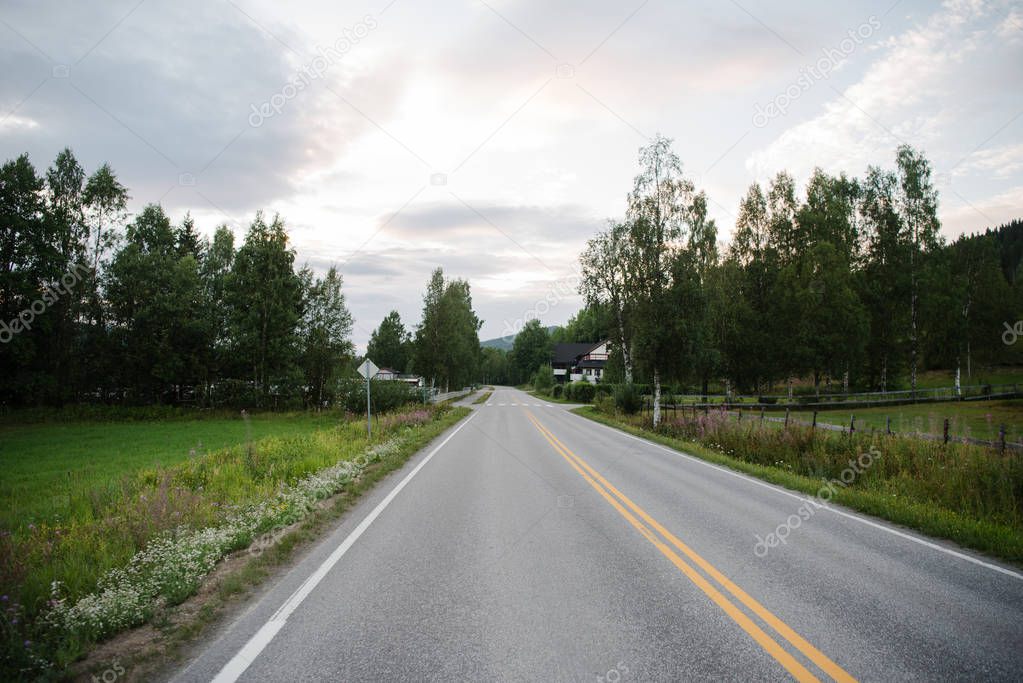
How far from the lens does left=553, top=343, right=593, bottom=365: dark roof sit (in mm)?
113188

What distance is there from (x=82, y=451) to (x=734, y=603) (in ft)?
73.7

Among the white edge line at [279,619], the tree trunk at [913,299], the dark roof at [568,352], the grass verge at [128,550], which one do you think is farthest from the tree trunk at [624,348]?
the dark roof at [568,352]

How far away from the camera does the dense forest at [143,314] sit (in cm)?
3058

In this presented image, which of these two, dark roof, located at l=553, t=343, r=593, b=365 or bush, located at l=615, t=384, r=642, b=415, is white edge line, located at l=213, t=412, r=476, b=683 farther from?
dark roof, located at l=553, t=343, r=593, b=365

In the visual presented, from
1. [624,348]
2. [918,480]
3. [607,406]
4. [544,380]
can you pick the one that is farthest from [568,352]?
[918,480]

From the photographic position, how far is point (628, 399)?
106 ft

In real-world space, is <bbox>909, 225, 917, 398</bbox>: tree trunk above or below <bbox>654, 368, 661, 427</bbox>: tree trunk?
above

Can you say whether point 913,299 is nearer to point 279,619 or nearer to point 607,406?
point 607,406

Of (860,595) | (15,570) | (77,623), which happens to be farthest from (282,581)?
(860,595)

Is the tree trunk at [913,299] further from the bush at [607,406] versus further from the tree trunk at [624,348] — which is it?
the bush at [607,406]

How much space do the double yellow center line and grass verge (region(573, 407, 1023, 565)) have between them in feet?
12.4

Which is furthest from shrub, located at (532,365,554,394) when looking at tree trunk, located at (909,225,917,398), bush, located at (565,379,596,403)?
tree trunk, located at (909,225,917,398)

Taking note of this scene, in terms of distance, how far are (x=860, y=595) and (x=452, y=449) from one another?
12494mm

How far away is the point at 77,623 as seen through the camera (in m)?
3.69
